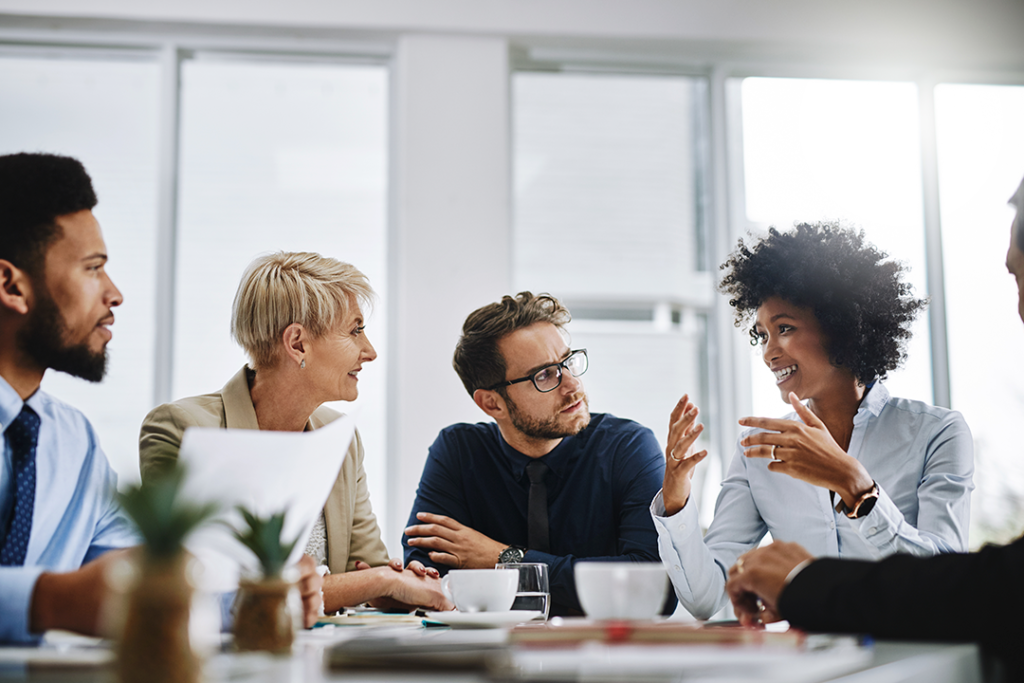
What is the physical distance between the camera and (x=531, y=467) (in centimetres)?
229

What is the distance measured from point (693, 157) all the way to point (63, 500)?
3.09m

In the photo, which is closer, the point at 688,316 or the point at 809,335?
the point at 809,335

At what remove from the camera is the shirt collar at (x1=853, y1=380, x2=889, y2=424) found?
2.06m

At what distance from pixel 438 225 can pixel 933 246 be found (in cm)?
219

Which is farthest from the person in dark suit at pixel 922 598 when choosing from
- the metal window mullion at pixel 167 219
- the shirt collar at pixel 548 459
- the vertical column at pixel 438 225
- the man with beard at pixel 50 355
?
the metal window mullion at pixel 167 219

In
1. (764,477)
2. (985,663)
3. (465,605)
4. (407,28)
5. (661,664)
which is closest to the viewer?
(661,664)

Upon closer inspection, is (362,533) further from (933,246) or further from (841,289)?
(933,246)

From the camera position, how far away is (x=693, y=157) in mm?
3859

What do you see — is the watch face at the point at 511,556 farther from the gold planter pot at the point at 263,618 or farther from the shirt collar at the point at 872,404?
the gold planter pot at the point at 263,618

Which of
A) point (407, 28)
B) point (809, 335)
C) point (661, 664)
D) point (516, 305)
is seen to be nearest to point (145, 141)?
point (407, 28)

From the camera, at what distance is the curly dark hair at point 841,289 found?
2.18 metres

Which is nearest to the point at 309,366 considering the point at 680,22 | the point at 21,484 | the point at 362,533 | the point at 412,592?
the point at 362,533

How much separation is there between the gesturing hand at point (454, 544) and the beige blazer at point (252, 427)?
17 cm

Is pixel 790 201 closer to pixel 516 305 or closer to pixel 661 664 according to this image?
pixel 516 305
